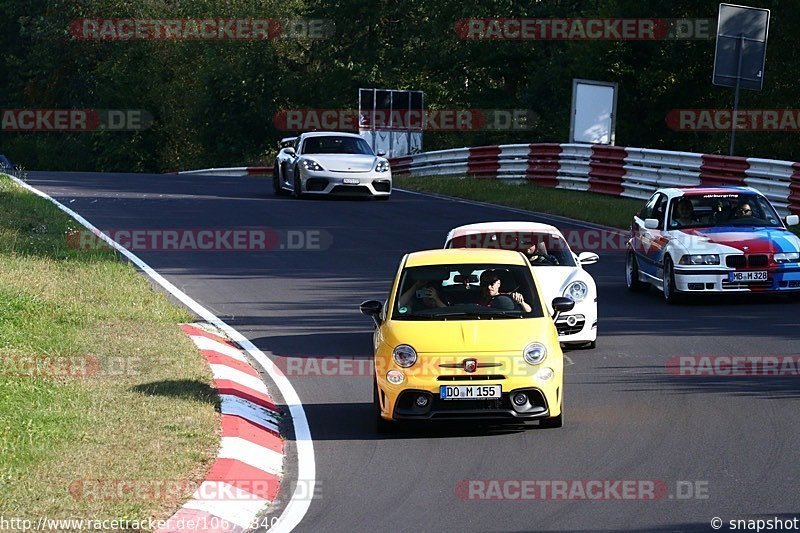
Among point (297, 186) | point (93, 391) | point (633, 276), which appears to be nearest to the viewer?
point (93, 391)

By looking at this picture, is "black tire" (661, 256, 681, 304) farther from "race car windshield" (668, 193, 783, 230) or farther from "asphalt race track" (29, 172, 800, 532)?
"race car windshield" (668, 193, 783, 230)

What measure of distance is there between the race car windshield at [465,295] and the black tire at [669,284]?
5.89m

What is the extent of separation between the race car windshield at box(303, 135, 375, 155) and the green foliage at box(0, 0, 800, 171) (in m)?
12.1

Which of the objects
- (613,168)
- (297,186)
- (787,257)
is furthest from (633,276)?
(297,186)

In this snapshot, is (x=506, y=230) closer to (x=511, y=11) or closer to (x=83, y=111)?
(x=511, y=11)

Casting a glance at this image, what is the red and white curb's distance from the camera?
7.84m

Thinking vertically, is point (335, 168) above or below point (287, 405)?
below

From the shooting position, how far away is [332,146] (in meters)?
30.6

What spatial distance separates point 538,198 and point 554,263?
1498 cm

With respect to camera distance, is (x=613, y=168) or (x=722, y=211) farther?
(x=613, y=168)

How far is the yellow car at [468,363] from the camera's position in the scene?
10.1 m

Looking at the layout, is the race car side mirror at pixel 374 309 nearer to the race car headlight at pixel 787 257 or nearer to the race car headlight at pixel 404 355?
the race car headlight at pixel 404 355

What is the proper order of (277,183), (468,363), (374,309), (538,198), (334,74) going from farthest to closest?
(334,74), (277,183), (538,198), (374,309), (468,363)

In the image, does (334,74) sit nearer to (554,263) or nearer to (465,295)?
(554,263)
